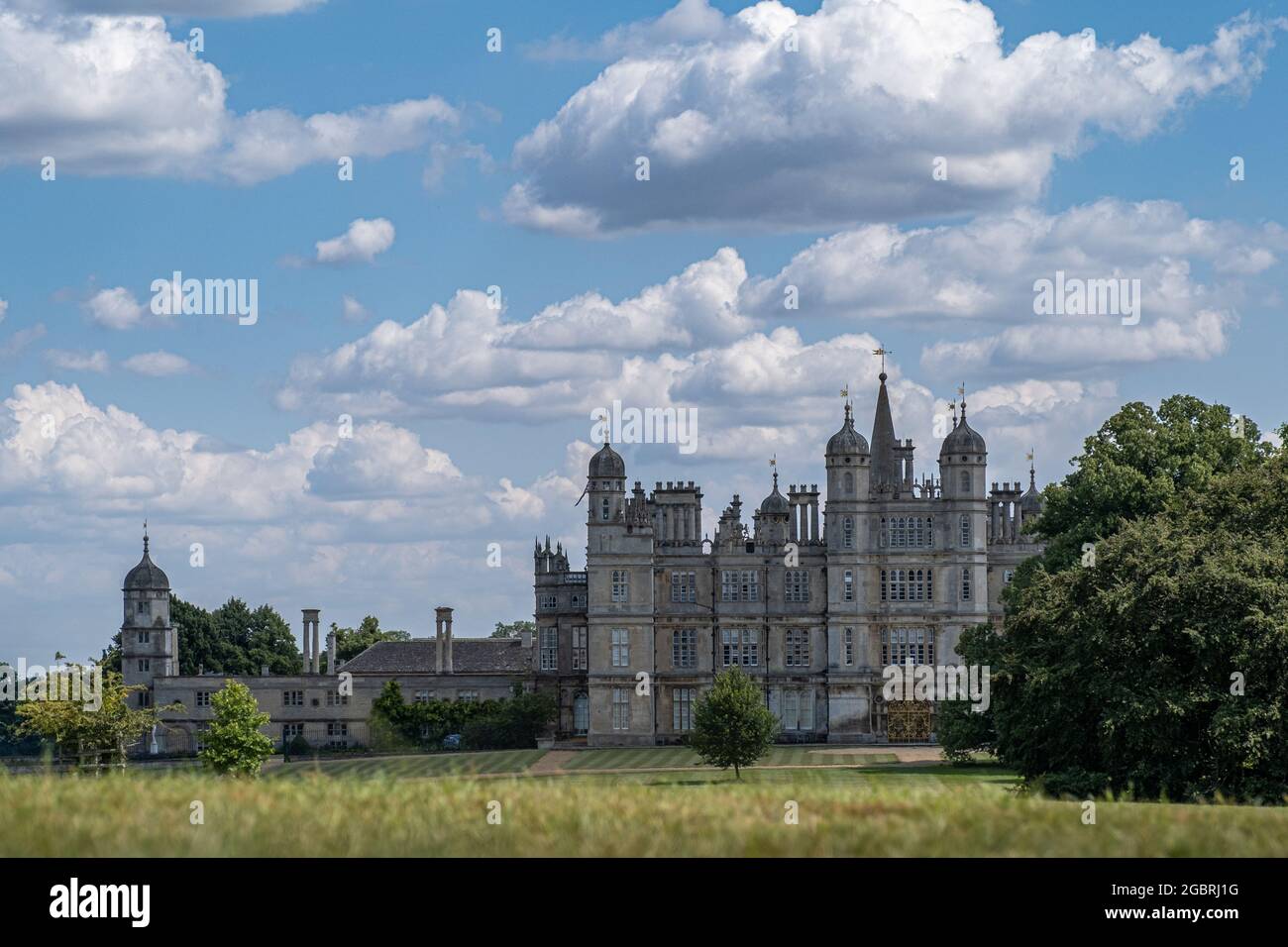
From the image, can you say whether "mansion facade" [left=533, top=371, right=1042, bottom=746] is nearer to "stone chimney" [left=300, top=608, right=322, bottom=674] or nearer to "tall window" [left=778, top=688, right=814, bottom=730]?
"tall window" [left=778, top=688, right=814, bottom=730]

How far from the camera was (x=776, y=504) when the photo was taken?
9475cm

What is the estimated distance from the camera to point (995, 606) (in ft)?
301

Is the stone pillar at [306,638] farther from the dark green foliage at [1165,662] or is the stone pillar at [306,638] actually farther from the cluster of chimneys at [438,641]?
the dark green foliage at [1165,662]

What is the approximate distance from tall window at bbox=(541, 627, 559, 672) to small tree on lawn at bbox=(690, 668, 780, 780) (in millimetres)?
23997

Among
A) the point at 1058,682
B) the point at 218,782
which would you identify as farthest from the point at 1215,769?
the point at 218,782

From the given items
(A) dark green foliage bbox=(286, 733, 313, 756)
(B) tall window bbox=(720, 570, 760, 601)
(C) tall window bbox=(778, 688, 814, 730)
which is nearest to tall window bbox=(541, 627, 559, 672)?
(B) tall window bbox=(720, 570, 760, 601)

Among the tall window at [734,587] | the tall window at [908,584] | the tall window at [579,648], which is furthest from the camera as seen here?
the tall window at [579,648]

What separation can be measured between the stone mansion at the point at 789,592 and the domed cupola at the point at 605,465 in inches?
5.8

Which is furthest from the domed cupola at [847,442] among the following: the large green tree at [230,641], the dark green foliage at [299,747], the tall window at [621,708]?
the large green tree at [230,641]

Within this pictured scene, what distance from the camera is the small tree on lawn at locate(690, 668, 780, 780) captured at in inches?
2749

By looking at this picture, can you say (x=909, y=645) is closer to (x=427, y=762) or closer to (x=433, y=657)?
(x=427, y=762)

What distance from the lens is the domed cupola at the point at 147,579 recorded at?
106500 mm
